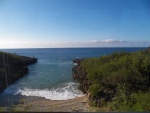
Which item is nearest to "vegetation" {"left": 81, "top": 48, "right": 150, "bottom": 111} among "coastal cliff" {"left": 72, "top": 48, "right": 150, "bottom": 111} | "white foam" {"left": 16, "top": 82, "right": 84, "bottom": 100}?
"coastal cliff" {"left": 72, "top": 48, "right": 150, "bottom": 111}

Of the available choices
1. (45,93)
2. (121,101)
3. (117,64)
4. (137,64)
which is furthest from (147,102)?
(45,93)

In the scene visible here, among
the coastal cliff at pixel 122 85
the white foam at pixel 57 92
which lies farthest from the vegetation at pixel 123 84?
the white foam at pixel 57 92

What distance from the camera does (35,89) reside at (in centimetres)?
1297

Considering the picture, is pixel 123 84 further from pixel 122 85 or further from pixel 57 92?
pixel 57 92

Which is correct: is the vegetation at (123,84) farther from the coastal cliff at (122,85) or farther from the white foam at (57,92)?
the white foam at (57,92)

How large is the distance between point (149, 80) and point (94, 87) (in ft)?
7.42

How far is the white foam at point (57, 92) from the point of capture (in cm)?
1118

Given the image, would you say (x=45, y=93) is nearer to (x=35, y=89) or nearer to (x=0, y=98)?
(x=35, y=89)

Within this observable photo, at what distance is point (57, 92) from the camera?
39.5 ft

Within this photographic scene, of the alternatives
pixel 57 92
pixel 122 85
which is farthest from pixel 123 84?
pixel 57 92

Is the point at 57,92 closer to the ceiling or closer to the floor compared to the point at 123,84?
closer to the floor

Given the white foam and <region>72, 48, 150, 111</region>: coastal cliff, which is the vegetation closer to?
<region>72, 48, 150, 111</region>: coastal cliff

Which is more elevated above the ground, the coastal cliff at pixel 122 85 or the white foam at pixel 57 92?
the coastal cliff at pixel 122 85

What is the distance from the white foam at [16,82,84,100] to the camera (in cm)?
1118
